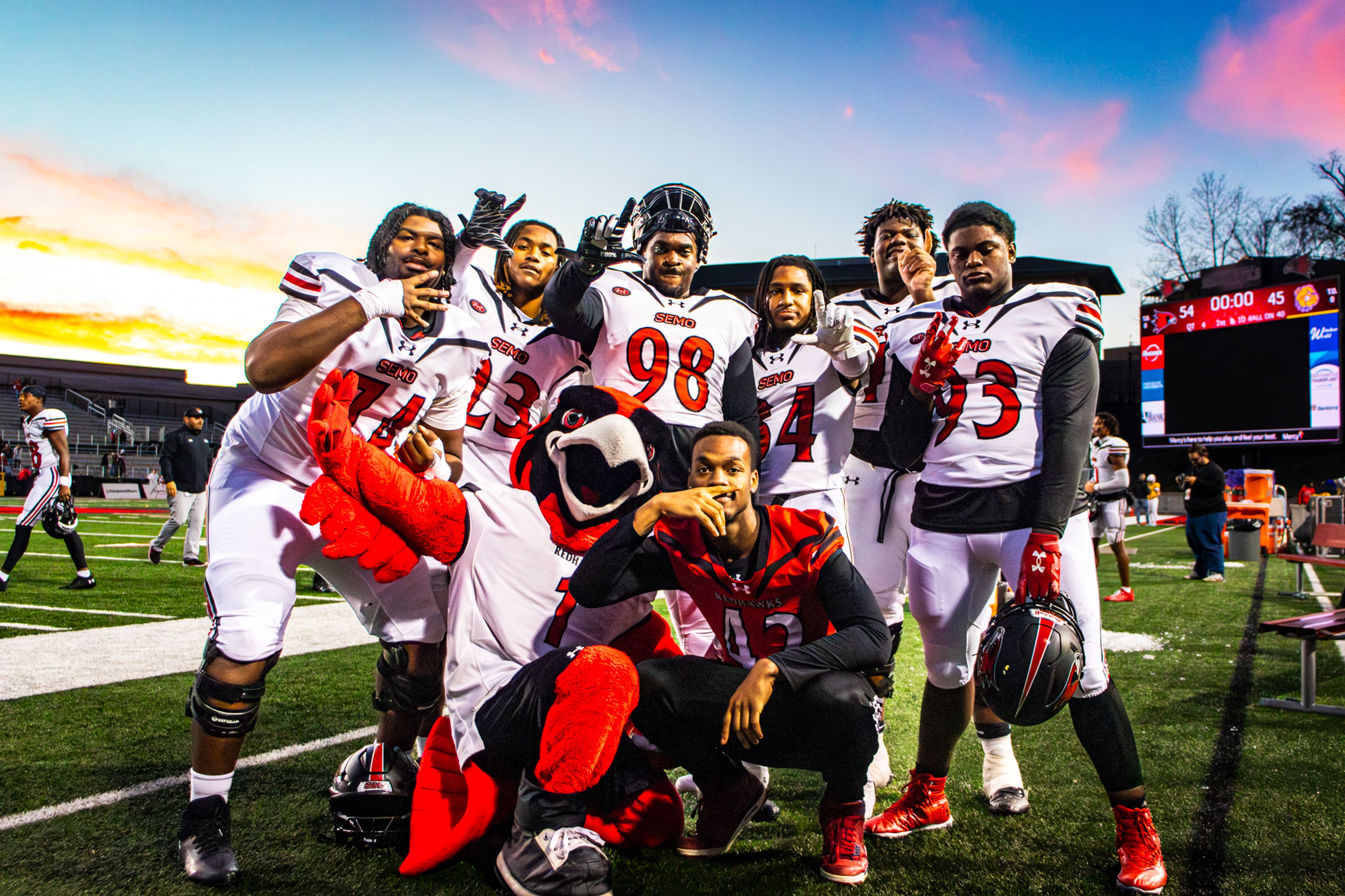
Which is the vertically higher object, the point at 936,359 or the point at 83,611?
the point at 936,359

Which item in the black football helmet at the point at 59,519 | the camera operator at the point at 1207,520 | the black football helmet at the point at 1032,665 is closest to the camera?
the black football helmet at the point at 1032,665

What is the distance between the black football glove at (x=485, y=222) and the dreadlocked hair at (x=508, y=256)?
819 millimetres

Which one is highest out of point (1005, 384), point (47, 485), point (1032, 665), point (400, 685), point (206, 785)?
point (1005, 384)

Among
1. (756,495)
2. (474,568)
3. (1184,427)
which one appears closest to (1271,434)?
(1184,427)

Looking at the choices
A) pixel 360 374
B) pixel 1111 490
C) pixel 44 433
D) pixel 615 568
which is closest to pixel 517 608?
pixel 615 568

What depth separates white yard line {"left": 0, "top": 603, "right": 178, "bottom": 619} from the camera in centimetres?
709

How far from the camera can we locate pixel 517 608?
2678 mm

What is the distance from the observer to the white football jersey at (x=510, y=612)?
8.54ft

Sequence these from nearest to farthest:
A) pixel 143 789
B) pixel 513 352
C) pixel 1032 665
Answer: pixel 1032 665, pixel 143 789, pixel 513 352

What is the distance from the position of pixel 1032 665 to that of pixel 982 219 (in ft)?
5.03

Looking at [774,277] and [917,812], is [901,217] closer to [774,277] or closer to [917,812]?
[774,277]

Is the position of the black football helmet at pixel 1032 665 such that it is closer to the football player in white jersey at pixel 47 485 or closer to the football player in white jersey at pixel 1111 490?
the football player in white jersey at pixel 1111 490

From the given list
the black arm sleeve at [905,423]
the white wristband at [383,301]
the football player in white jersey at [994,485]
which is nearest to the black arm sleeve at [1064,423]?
the football player in white jersey at [994,485]

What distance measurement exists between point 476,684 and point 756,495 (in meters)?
1.58
